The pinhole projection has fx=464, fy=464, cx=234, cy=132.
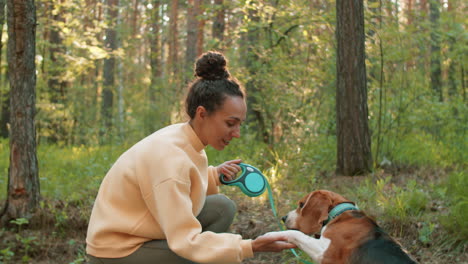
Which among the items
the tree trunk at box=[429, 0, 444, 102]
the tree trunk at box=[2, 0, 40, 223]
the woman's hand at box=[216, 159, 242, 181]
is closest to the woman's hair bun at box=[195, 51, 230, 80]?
the woman's hand at box=[216, 159, 242, 181]

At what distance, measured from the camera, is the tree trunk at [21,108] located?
5.01m

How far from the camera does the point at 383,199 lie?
5148mm

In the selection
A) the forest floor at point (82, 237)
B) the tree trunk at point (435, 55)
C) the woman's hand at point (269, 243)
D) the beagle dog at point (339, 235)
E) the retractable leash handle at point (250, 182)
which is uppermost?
the tree trunk at point (435, 55)

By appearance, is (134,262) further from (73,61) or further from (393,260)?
(73,61)

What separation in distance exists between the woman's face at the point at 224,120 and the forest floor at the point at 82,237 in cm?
186

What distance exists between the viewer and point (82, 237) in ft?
17.6

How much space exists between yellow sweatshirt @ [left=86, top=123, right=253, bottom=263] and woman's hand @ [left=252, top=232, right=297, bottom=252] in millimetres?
49

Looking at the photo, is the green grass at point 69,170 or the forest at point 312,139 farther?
the green grass at point 69,170

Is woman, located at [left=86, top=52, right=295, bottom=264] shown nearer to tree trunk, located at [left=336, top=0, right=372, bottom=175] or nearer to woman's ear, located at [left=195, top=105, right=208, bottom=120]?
woman's ear, located at [left=195, top=105, right=208, bottom=120]

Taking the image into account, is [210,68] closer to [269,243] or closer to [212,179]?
[212,179]

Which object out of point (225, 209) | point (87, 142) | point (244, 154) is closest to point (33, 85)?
point (225, 209)

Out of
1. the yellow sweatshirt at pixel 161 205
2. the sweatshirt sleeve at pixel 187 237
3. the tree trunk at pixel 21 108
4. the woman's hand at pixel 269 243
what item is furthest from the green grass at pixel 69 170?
the woman's hand at pixel 269 243

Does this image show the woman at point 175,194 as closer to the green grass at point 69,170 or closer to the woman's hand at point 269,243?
the woman's hand at point 269,243

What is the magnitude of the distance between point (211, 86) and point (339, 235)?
1312 mm
